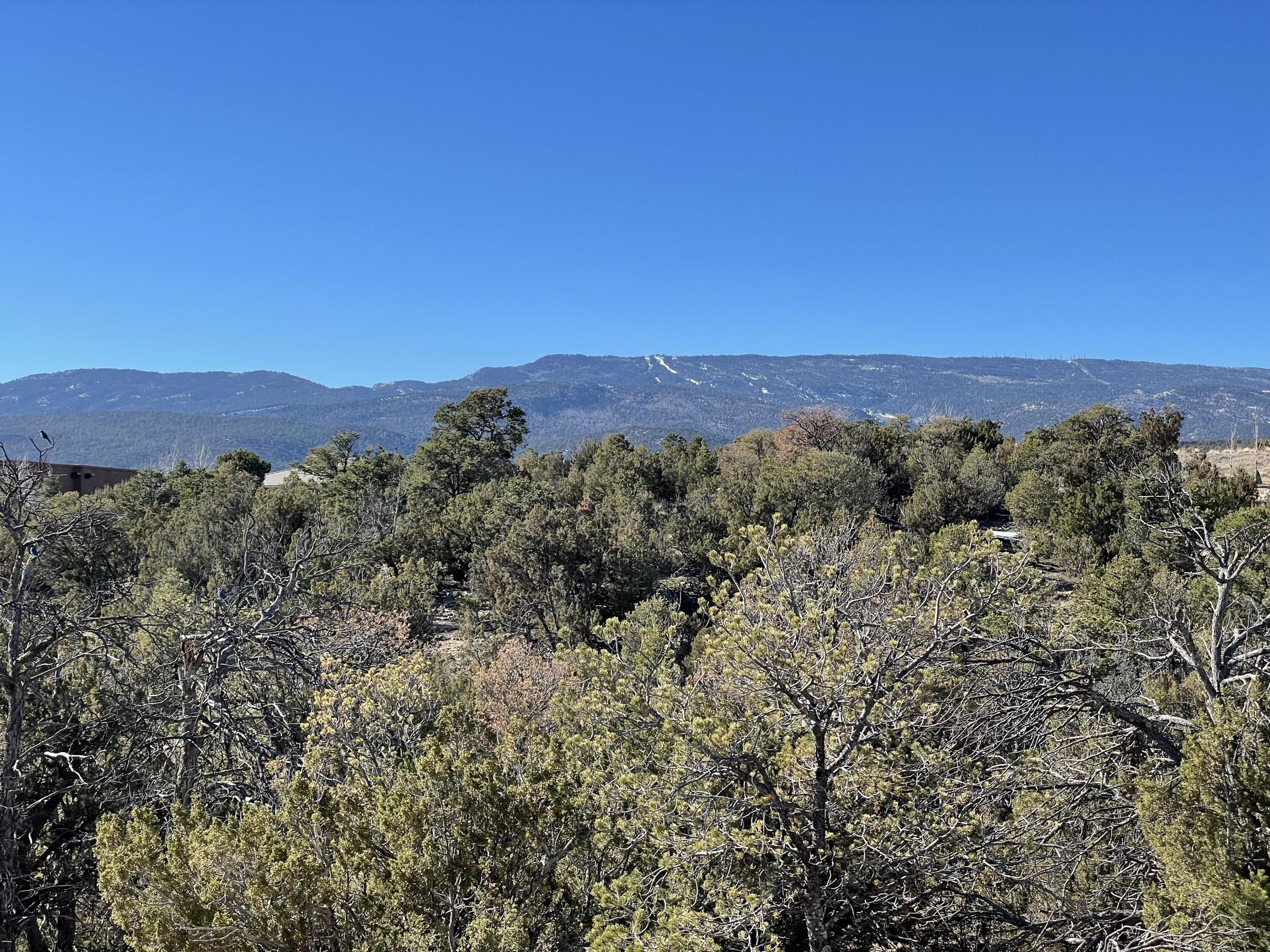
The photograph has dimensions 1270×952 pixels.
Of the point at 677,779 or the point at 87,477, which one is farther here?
the point at 87,477

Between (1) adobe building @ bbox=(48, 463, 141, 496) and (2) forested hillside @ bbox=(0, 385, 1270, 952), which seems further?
(1) adobe building @ bbox=(48, 463, 141, 496)

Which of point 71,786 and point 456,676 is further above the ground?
point 71,786

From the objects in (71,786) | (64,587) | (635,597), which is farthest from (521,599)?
(71,786)

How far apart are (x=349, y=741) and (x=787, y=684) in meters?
4.79

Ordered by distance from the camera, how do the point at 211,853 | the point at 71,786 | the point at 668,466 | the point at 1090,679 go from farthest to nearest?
the point at 668,466
the point at 1090,679
the point at 71,786
the point at 211,853

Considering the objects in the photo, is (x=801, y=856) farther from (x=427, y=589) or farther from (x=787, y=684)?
A: (x=427, y=589)

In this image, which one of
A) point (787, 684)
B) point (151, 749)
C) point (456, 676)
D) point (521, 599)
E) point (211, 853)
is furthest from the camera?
point (521, 599)

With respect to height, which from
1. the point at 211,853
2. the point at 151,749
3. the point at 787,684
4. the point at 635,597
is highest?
the point at 787,684

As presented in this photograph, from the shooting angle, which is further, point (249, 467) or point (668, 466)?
point (249, 467)

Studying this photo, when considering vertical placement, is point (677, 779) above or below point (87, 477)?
above

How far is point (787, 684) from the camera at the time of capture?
5711mm

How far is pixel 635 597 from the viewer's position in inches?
1040

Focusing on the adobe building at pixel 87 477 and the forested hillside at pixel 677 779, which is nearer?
the forested hillside at pixel 677 779

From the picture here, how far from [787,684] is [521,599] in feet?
65.6
